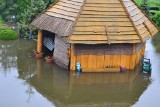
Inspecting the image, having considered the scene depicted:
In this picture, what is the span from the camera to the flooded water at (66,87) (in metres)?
20.0

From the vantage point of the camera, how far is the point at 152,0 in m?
52.4

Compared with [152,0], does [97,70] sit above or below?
→ below

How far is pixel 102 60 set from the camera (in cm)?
2461

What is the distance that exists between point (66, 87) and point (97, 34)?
4283 millimetres

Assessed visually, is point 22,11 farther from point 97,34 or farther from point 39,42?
point 97,34

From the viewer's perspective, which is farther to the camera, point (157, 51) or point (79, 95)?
point (157, 51)

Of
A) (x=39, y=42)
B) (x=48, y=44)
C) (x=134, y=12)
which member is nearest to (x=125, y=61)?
(x=134, y=12)

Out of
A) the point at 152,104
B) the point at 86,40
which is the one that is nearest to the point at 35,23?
the point at 86,40

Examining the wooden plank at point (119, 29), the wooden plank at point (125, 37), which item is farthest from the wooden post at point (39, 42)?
the wooden plank at point (125, 37)

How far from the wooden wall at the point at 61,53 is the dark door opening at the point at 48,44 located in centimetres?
186

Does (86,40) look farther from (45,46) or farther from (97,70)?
(45,46)

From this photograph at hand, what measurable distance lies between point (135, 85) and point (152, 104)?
316 centimetres

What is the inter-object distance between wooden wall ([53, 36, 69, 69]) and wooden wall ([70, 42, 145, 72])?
65 centimetres

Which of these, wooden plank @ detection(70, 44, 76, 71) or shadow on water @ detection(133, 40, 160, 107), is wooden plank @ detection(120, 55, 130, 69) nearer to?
shadow on water @ detection(133, 40, 160, 107)
